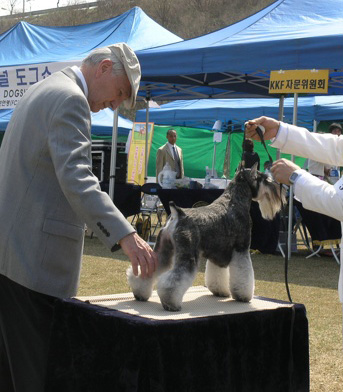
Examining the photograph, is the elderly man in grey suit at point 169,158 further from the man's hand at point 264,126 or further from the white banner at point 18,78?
the man's hand at point 264,126

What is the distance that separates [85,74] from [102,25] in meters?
10.4

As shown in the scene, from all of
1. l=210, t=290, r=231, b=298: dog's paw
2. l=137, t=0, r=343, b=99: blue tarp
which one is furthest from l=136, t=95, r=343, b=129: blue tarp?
l=210, t=290, r=231, b=298: dog's paw

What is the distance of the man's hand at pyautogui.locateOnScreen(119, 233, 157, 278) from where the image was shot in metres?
Result: 2.13

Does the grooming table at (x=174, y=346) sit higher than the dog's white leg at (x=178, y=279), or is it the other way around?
the dog's white leg at (x=178, y=279)

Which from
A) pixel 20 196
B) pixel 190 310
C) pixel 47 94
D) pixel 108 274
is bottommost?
pixel 108 274

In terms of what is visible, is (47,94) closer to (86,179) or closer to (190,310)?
(86,179)

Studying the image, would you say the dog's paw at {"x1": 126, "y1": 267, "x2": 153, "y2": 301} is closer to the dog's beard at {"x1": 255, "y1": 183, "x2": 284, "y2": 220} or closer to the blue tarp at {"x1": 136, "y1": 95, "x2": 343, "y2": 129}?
the dog's beard at {"x1": 255, "y1": 183, "x2": 284, "y2": 220}

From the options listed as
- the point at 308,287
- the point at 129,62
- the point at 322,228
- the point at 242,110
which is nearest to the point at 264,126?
the point at 129,62

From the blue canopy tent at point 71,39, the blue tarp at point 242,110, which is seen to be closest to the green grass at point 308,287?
the blue canopy tent at point 71,39

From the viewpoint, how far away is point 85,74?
2.34m

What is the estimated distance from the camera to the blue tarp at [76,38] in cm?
1119

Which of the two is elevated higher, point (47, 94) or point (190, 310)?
point (47, 94)

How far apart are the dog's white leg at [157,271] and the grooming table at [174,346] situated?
4 centimetres

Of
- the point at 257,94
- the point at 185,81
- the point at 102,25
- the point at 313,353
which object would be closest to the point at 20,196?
the point at 313,353
